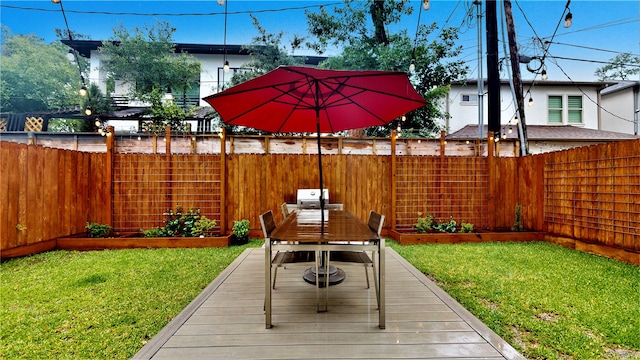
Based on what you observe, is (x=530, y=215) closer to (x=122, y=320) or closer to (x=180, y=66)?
(x=122, y=320)

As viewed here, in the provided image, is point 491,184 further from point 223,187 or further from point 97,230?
point 97,230

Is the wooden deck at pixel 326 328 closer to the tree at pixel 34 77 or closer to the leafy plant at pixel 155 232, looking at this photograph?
the leafy plant at pixel 155 232

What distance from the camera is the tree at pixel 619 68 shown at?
12344 mm

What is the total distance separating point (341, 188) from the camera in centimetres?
528

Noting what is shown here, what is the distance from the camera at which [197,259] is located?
371cm

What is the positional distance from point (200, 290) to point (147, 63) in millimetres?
11199

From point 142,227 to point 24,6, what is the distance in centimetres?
1078

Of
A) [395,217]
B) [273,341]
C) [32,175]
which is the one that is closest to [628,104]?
[395,217]

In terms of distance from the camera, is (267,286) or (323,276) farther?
(323,276)

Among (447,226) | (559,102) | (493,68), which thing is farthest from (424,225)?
(559,102)

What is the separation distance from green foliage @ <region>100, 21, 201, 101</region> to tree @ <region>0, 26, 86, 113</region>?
2441 millimetres

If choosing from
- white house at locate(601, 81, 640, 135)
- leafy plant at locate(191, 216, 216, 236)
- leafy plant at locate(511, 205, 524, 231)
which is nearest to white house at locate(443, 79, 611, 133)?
white house at locate(601, 81, 640, 135)

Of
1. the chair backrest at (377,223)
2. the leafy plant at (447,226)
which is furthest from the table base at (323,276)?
the leafy plant at (447,226)

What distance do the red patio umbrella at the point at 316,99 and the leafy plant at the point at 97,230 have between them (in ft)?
11.8
